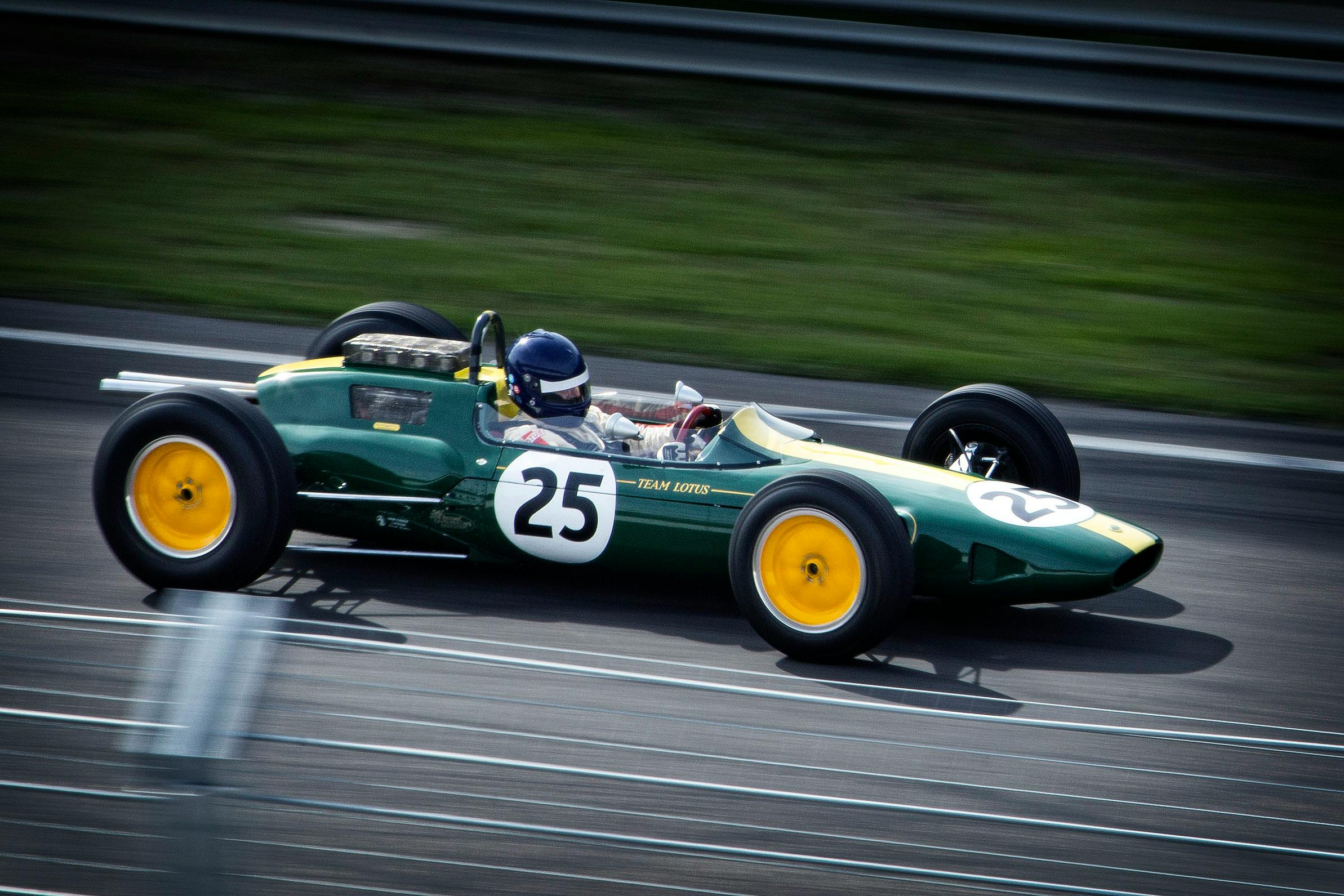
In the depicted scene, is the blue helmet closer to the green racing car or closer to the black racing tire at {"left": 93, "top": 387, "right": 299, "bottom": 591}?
the green racing car

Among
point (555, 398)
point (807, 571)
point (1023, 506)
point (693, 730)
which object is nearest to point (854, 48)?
point (555, 398)

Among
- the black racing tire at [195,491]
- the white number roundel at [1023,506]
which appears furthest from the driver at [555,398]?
the white number roundel at [1023,506]

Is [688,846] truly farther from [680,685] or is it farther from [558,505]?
[558,505]

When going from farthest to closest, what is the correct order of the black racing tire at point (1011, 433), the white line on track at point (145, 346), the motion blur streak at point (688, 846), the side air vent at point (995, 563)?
the white line on track at point (145, 346), the black racing tire at point (1011, 433), the side air vent at point (995, 563), the motion blur streak at point (688, 846)

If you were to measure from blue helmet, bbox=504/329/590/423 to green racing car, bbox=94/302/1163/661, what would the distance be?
4 cm

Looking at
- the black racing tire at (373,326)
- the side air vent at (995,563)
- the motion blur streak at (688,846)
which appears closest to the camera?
the motion blur streak at (688,846)

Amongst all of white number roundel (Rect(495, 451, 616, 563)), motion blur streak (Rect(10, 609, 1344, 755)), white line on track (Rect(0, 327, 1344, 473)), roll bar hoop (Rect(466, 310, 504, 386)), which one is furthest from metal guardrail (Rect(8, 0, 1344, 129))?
motion blur streak (Rect(10, 609, 1344, 755))

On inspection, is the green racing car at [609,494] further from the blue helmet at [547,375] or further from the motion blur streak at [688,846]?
the motion blur streak at [688,846]

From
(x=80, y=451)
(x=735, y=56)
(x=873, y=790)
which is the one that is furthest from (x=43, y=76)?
(x=873, y=790)

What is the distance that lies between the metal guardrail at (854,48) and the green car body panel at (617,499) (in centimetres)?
721

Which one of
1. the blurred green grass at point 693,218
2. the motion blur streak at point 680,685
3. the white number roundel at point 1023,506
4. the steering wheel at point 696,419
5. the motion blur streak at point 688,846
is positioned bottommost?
the motion blur streak at point 688,846

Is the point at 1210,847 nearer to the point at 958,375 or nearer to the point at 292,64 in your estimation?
the point at 958,375

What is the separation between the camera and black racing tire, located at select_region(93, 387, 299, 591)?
→ 5188 mm

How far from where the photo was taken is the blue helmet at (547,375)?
5656 millimetres
